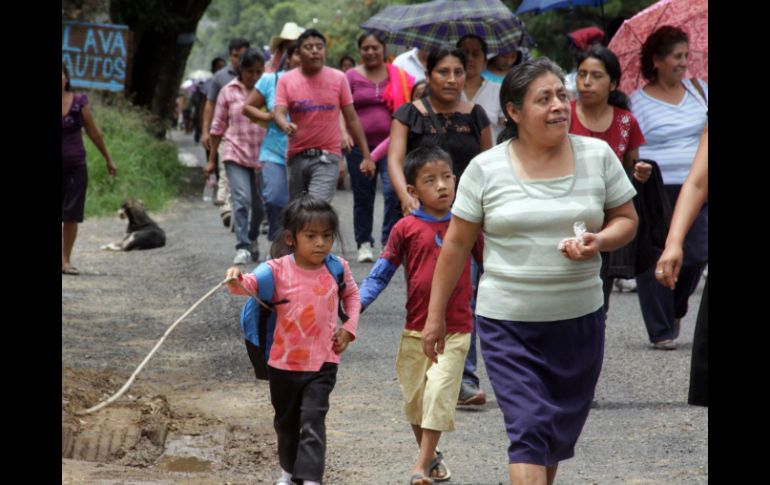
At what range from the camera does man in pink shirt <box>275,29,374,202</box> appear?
974 cm

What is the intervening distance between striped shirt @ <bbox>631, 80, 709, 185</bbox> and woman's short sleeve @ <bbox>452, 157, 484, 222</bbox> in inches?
150

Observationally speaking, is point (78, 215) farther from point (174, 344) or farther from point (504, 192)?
point (504, 192)

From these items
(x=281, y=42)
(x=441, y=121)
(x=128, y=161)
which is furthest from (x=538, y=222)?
(x=128, y=161)

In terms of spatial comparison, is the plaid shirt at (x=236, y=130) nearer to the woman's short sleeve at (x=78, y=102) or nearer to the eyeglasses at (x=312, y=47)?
the woman's short sleeve at (x=78, y=102)

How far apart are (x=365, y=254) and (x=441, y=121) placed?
16.8 feet

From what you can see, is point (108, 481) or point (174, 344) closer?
point (108, 481)

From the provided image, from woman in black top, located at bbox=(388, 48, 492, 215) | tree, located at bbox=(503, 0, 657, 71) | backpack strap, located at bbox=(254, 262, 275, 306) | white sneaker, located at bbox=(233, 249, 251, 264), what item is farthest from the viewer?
tree, located at bbox=(503, 0, 657, 71)

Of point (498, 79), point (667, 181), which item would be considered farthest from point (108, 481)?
point (498, 79)

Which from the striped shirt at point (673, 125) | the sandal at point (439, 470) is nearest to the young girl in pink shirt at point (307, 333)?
the sandal at point (439, 470)

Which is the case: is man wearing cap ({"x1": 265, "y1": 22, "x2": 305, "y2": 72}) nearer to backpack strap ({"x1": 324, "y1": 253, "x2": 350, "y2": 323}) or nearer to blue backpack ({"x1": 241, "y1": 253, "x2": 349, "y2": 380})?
backpack strap ({"x1": 324, "y1": 253, "x2": 350, "y2": 323})

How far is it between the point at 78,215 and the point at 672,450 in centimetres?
714

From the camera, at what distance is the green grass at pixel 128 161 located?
1933 cm

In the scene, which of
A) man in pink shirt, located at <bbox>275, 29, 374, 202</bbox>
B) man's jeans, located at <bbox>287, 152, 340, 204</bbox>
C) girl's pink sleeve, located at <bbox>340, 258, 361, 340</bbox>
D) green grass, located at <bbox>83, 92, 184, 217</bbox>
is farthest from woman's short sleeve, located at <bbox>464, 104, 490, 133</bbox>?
green grass, located at <bbox>83, 92, 184, 217</bbox>

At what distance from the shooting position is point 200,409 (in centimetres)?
726
